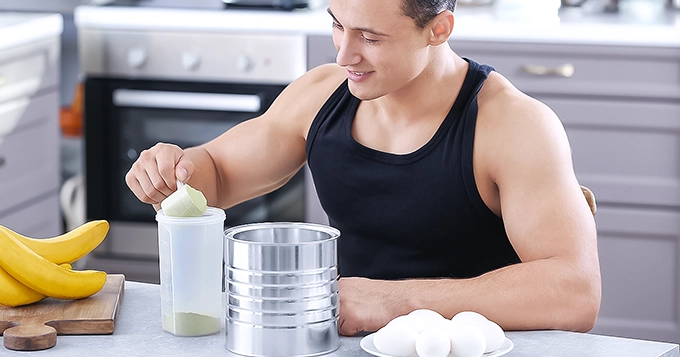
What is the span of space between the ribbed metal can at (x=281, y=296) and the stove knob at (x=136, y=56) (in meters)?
2.14

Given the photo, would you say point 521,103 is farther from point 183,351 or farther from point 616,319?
point 616,319

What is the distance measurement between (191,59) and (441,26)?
1626 millimetres

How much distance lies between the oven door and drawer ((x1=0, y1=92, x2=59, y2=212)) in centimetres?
12

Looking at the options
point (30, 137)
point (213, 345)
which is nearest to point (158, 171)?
point (213, 345)

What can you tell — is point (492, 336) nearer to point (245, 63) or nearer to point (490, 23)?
point (490, 23)

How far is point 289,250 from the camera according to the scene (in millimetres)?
1148

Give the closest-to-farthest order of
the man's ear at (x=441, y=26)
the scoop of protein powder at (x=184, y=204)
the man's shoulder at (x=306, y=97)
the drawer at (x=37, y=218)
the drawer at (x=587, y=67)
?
the scoop of protein powder at (x=184, y=204) → the man's ear at (x=441, y=26) → the man's shoulder at (x=306, y=97) → the drawer at (x=587, y=67) → the drawer at (x=37, y=218)

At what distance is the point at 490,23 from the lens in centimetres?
303

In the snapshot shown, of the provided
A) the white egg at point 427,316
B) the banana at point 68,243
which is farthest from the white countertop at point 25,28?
the white egg at point 427,316

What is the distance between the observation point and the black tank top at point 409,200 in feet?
5.70

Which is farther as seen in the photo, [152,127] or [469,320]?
[152,127]

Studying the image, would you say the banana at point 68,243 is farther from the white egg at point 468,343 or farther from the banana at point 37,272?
the white egg at point 468,343

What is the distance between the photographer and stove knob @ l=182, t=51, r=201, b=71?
3209mm

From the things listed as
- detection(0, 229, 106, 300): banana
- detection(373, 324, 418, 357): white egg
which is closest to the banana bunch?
detection(0, 229, 106, 300): banana
